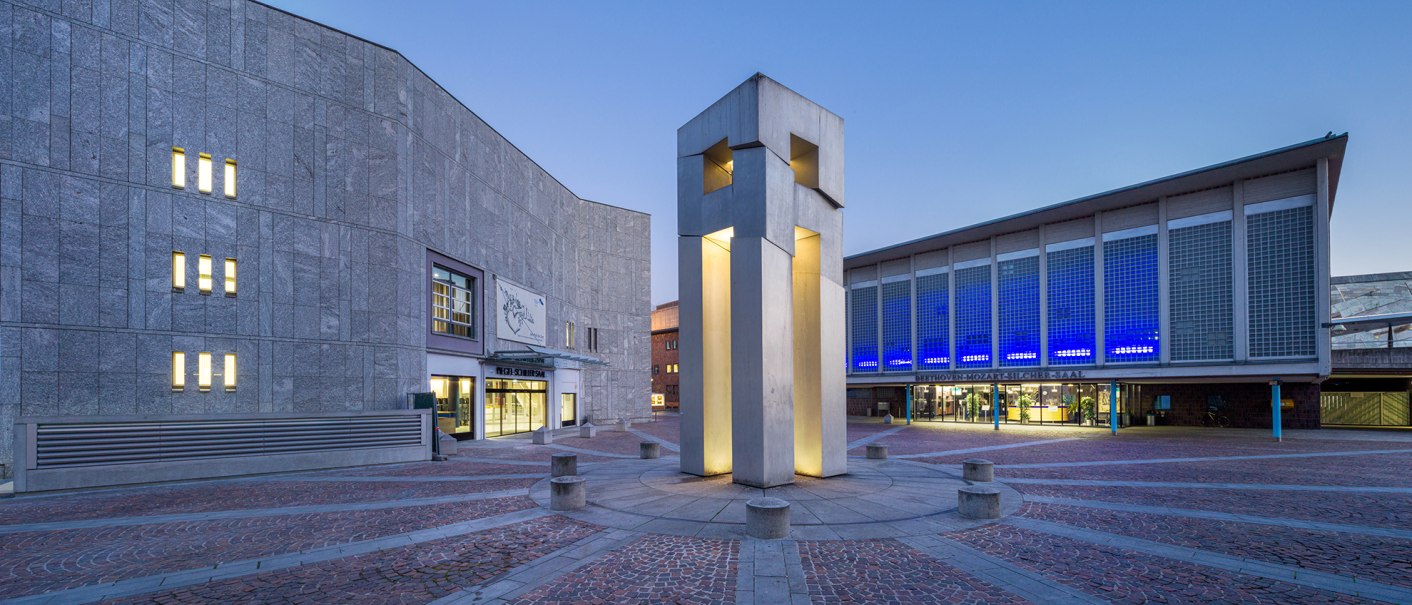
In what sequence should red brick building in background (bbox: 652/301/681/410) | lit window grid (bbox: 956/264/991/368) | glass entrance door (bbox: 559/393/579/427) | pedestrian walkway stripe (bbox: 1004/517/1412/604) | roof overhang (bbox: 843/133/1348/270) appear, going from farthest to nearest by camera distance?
red brick building in background (bbox: 652/301/681/410), lit window grid (bbox: 956/264/991/368), glass entrance door (bbox: 559/393/579/427), roof overhang (bbox: 843/133/1348/270), pedestrian walkway stripe (bbox: 1004/517/1412/604)

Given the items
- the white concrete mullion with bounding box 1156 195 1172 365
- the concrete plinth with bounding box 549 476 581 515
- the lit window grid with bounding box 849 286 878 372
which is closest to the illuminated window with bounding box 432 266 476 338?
the concrete plinth with bounding box 549 476 581 515

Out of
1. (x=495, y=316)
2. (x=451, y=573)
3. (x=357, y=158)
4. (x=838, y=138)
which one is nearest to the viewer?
(x=451, y=573)

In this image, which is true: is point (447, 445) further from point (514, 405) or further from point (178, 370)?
point (514, 405)

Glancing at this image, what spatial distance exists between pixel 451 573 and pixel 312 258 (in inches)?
645

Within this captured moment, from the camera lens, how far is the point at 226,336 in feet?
59.5

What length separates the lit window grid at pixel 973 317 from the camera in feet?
129

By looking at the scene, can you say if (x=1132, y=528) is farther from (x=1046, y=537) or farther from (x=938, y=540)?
(x=938, y=540)

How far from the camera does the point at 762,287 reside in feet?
43.1

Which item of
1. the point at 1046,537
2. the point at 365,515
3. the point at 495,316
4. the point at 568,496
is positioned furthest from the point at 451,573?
the point at 495,316

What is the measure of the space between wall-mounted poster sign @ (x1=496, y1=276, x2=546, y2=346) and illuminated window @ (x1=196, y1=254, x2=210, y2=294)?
12.5 m

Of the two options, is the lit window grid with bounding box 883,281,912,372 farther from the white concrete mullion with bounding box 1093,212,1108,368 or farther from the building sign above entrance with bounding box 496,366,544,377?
the building sign above entrance with bounding box 496,366,544,377

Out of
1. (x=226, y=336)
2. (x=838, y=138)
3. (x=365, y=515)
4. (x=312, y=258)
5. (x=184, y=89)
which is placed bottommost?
(x=365, y=515)

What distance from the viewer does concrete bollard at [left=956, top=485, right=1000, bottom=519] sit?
1070cm

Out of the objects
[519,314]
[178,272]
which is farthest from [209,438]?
[519,314]
